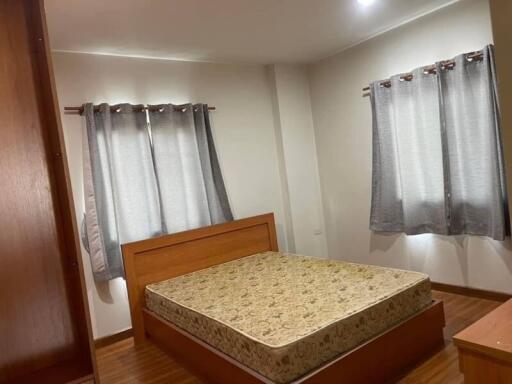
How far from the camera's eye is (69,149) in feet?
10.5

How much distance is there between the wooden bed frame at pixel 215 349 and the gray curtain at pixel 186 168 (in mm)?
205

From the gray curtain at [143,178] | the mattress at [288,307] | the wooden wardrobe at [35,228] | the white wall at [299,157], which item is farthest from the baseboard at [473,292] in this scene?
the wooden wardrobe at [35,228]

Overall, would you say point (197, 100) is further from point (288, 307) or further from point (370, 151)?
point (288, 307)

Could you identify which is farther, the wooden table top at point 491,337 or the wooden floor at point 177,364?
the wooden floor at point 177,364

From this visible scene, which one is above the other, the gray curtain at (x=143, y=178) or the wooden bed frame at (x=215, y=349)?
the gray curtain at (x=143, y=178)

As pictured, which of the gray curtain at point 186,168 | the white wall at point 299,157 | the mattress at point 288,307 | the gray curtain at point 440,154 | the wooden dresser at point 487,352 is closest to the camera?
the wooden dresser at point 487,352

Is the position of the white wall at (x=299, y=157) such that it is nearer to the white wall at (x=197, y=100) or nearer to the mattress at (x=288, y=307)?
the white wall at (x=197, y=100)

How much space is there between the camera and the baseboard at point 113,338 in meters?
3.26

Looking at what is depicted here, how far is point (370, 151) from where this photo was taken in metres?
3.99

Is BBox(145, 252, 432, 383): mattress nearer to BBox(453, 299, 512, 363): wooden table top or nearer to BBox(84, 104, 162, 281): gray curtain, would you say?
BBox(84, 104, 162, 281): gray curtain

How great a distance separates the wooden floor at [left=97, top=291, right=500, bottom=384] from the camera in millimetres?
2297

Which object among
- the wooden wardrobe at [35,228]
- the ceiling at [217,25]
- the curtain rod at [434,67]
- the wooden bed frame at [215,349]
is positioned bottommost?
the wooden bed frame at [215,349]

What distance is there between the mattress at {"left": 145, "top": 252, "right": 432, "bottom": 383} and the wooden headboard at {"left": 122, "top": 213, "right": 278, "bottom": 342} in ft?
0.38

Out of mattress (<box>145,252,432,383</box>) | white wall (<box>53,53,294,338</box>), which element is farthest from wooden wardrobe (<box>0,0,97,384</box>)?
white wall (<box>53,53,294,338</box>)
